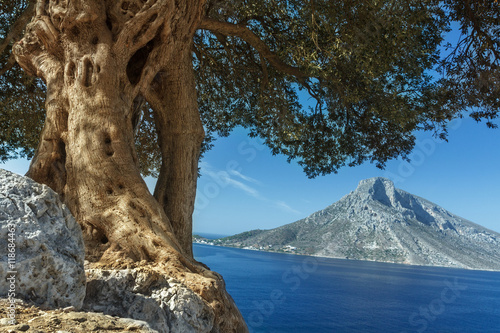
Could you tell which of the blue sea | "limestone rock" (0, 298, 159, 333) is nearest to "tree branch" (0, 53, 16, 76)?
"limestone rock" (0, 298, 159, 333)

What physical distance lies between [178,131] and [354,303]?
239 feet

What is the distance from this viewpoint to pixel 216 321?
454 cm

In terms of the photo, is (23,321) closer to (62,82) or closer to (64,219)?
(64,219)

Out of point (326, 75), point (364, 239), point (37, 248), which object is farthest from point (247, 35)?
point (364, 239)

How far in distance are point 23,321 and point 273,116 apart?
424 inches

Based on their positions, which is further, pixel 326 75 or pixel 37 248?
pixel 326 75

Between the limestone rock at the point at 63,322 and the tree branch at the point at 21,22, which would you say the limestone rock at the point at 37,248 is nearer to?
the limestone rock at the point at 63,322

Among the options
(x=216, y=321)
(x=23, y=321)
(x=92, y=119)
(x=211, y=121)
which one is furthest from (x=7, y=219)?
(x=211, y=121)

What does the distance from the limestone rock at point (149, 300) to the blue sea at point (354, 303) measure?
51.5m

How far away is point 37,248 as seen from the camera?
2.83 meters

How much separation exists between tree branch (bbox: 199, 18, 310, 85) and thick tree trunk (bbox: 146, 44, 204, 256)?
1.26m

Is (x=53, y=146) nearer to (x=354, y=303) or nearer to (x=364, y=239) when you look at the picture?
(x=354, y=303)

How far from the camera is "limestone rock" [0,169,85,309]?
8.88 ft

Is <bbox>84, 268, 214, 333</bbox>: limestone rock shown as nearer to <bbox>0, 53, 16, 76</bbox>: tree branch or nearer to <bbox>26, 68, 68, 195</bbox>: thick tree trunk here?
<bbox>26, 68, 68, 195</bbox>: thick tree trunk
